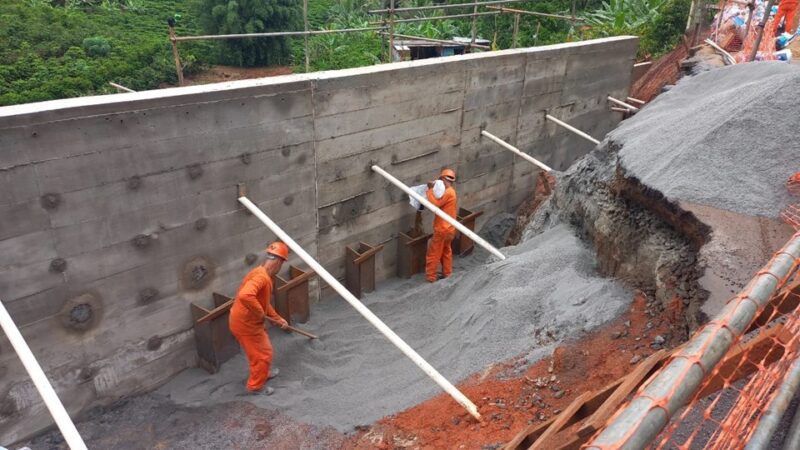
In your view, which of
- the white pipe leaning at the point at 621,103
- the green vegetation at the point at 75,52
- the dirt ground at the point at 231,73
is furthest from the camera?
the dirt ground at the point at 231,73

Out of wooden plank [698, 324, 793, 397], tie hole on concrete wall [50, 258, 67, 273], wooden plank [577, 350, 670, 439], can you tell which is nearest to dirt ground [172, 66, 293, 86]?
tie hole on concrete wall [50, 258, 67, 273]

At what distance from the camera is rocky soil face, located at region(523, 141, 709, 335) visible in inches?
190

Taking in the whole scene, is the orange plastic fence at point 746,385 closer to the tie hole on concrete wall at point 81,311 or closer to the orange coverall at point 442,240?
the orange coverall at point 442,240

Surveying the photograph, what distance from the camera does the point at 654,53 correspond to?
14.8 m

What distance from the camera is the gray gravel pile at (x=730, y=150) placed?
533 cm

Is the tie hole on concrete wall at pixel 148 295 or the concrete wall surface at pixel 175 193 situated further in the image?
the tie hole on concrete wall at pixel 148 295

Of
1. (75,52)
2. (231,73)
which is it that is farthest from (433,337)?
(231,73)

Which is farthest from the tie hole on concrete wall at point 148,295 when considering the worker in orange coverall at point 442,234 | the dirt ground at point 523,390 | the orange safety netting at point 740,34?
the orange safety netting at point 740,34

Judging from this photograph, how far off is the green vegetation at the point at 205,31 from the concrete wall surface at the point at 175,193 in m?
10.4

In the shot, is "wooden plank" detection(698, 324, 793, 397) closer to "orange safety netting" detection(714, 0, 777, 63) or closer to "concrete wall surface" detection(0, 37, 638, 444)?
"concrete wall surface" detection(0, 37, 638, 444)

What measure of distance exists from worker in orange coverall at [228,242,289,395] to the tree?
71.7ft

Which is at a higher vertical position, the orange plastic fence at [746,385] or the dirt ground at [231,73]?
the orange plastic fence at [746,385]

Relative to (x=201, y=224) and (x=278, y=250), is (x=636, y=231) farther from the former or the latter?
(x=201, y=224)

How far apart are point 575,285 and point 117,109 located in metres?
4.70
